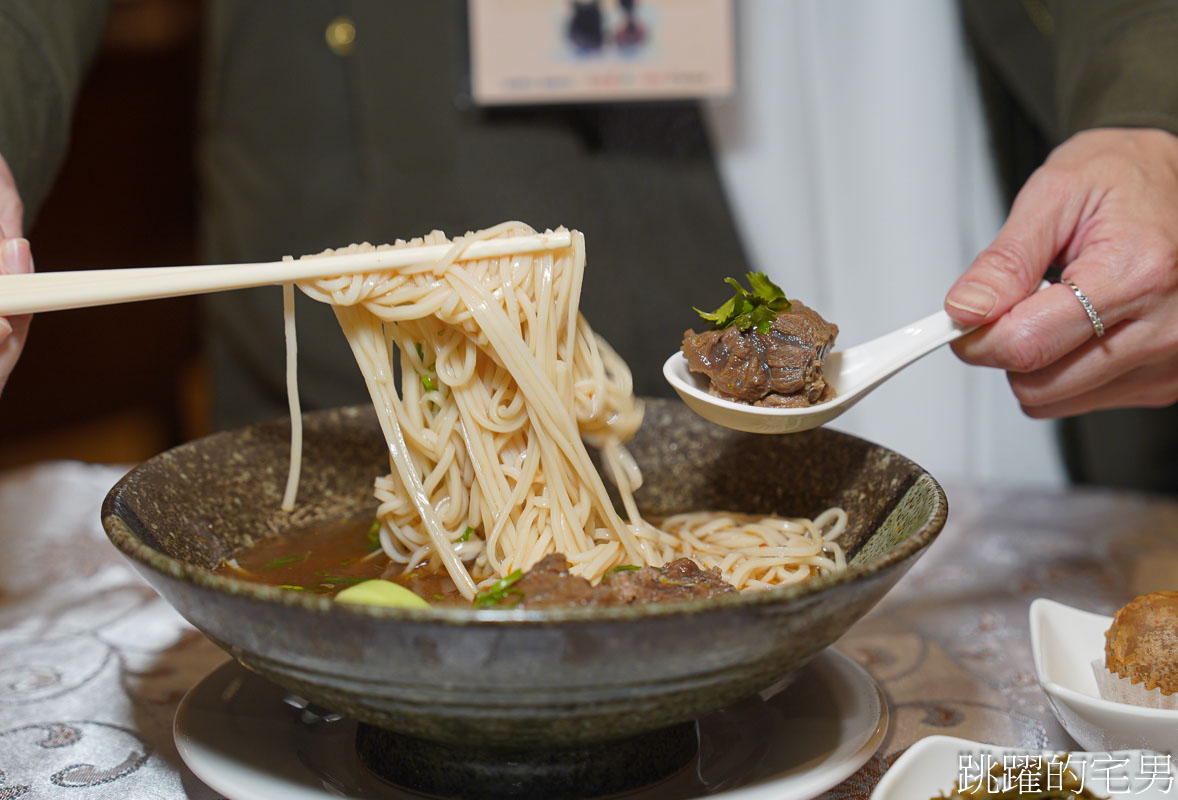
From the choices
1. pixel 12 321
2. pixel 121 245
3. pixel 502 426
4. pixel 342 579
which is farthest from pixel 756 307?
pixel 121 245

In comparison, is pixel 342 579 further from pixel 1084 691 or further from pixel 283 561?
pixel 1084 691

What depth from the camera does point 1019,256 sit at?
1692 millimetres

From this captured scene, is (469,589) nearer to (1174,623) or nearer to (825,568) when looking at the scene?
(825,568)

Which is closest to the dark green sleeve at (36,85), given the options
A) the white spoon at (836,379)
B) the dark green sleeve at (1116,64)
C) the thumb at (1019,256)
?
the white spoon at (836,379)

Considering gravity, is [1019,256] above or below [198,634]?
above

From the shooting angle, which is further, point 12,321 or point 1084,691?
point 12,321

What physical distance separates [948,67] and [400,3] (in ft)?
4.81

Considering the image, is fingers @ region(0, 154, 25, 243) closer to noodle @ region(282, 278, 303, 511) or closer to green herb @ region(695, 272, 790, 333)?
noodle @ region(282, 278, 303, 511)

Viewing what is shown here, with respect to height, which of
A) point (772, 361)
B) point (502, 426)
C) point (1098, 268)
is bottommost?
point (502, 426)

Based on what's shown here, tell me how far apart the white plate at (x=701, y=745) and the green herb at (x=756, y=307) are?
531 mm

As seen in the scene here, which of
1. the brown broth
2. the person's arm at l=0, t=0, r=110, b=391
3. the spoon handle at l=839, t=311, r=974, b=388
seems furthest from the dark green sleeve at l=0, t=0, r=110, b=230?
the spoon handle at l=839, t=311, r=974, b=388

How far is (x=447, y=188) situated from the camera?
273 cm

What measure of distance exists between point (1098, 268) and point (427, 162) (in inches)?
66.6

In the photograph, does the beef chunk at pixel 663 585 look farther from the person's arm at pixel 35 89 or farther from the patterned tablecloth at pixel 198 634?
the person's arm at pixel 35 89
